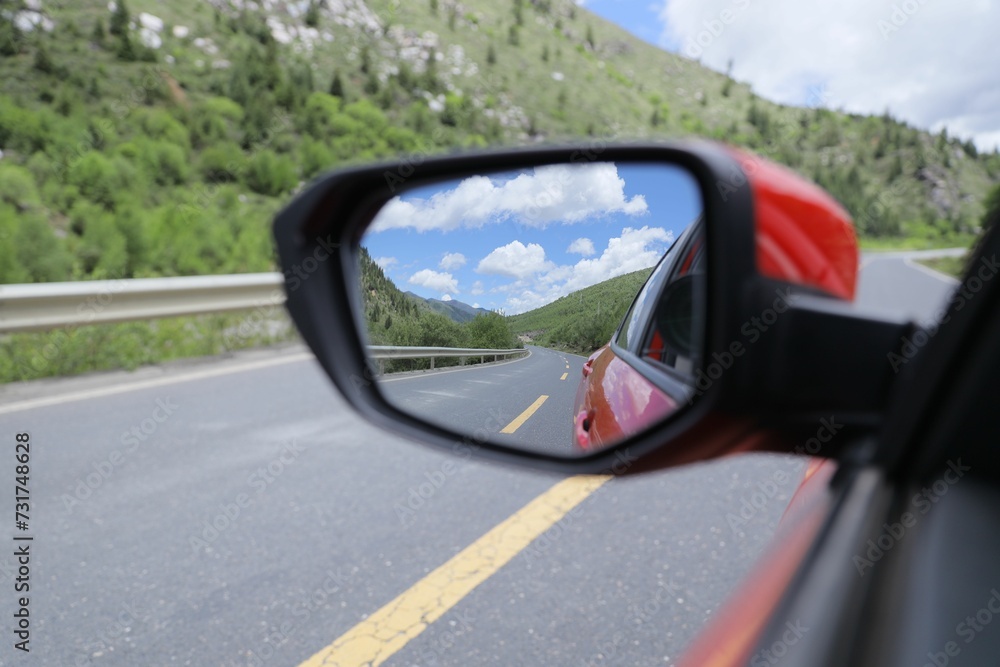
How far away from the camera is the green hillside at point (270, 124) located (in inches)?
53.2

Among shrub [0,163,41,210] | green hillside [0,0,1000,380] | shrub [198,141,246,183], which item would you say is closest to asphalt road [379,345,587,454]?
green hillside [0,0,1000,380]

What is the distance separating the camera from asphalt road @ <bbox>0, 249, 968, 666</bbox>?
2303mm

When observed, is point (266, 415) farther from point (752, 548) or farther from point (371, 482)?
point (752, 548)

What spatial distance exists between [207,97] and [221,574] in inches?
1764

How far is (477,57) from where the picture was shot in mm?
67625

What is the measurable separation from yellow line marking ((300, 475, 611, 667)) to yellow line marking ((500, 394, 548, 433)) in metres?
1.03

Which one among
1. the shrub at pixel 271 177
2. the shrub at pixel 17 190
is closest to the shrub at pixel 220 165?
the shrub at pixel 271 177

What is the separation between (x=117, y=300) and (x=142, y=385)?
Answer: 69 centimetres

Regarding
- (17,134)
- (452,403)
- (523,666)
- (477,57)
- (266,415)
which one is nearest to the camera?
(452,403)

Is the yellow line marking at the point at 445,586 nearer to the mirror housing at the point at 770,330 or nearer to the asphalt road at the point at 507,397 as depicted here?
the asphalt road at the point at 507,397

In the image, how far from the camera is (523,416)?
43.5 inches

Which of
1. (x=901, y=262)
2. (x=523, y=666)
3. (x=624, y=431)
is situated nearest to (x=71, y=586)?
(x=523, y=666)

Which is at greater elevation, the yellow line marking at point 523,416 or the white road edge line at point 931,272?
the white road edge line at point 931,272

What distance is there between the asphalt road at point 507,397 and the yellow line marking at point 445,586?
965 millimetres
